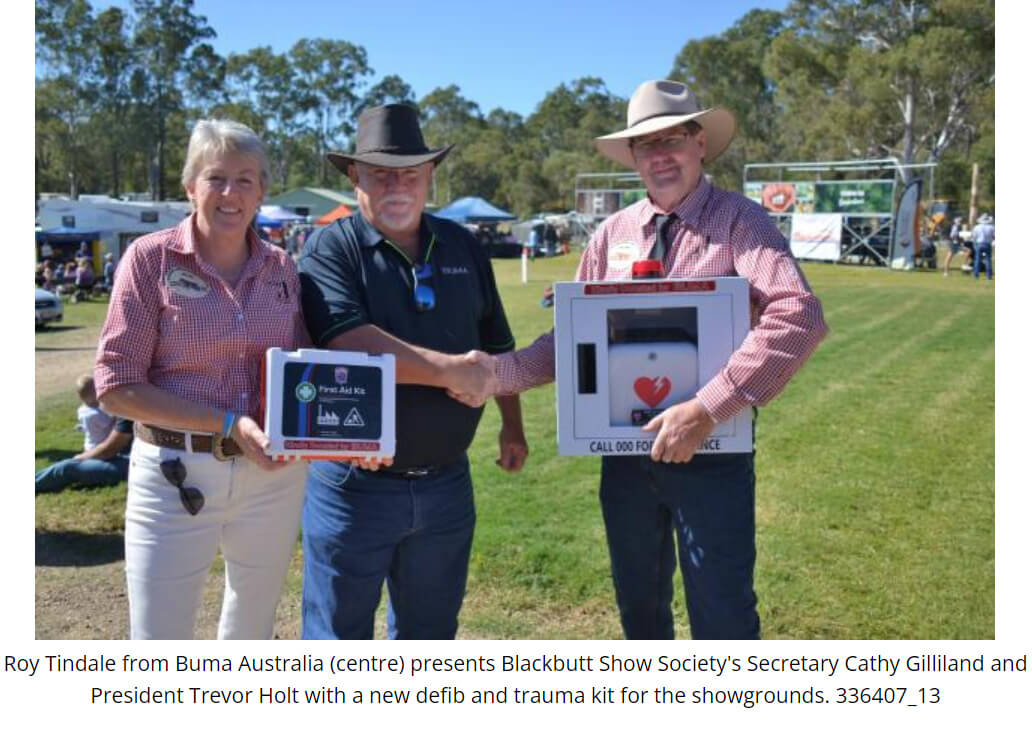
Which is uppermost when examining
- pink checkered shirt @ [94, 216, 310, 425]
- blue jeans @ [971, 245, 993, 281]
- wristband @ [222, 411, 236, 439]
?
Result: blue jeans @ [971, 245, 993, 281]

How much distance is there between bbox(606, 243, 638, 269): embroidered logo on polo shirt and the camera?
3.11 meters

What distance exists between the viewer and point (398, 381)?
292 centimetres

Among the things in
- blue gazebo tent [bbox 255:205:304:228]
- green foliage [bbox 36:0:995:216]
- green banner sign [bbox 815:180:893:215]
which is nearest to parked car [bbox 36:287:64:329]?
blue gazebo tent [bbox 255:205:304:228]

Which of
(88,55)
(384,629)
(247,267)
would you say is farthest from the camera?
(88,55)

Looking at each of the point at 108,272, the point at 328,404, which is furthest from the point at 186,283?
the point at 108,272

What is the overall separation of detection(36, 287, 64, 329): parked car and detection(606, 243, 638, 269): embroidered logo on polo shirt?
17.1m

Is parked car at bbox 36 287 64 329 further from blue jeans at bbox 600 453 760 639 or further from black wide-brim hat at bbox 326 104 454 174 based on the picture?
blue jeans at bbox 600 453 760 639

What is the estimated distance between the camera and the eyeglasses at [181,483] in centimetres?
283

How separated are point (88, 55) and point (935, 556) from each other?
235 ft

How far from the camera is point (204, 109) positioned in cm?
7400

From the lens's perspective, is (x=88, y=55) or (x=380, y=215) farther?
(x=88, y=55)

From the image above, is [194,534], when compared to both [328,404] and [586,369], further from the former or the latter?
[586,369]
